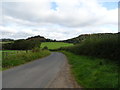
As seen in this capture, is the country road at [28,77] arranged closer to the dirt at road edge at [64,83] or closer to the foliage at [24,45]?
the dirt at road edge at [64,83]

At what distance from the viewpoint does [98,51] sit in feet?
69.4

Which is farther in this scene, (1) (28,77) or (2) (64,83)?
(1) (28,77)

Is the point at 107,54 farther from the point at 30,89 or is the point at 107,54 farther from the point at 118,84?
the point at 30,89

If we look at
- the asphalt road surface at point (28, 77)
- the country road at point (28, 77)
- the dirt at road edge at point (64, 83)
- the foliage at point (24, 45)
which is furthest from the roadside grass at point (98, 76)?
the foliage at point (24, 45)

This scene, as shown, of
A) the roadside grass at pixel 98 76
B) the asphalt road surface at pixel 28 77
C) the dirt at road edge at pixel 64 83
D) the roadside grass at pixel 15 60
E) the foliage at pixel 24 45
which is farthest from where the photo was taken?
the foliage at pixel 24 45

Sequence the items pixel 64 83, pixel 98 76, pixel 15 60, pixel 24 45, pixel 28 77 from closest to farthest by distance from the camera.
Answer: pixel 64 83, pixel 98 76, pixel 28 77, pixel 15 60, pixel 24 45

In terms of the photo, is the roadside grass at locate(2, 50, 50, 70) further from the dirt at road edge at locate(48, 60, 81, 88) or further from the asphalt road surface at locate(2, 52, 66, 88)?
the dirt at road edge at locate(48, 60, 81, 88)

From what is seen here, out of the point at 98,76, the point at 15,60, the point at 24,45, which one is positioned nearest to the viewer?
the point at 98,76

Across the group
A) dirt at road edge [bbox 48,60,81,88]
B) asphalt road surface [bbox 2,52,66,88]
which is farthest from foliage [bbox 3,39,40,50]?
dirt at road edge [bbox 48,60,81,88]

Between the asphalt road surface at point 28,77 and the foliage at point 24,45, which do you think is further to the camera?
the foliage at point 24,45

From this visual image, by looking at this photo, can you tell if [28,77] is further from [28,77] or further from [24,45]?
[24,45]

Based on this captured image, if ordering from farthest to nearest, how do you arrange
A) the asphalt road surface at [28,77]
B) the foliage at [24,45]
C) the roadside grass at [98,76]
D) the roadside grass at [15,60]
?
the foliage at [24,45], the roadside grass at [15,60], the asphalt road surface at [28,77], the roadside grass at [98,76]

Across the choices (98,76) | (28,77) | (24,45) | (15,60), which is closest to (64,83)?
(98,76)

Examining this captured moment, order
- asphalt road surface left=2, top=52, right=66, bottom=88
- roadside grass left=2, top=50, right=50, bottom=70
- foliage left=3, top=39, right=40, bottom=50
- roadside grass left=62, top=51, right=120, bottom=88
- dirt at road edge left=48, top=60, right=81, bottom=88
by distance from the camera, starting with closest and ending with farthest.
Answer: roadside grass left=62, top=51, right=120, bottom=88 < dirt at road edge left=48, top=60, right=81, bottom=88 < asphalt road surface left=2, top=52, right=66, bottom=88 < roadside grass left=2, top=50, right=50, bottom=70 < foliage left=3, top=39, right=40, bottom=50
